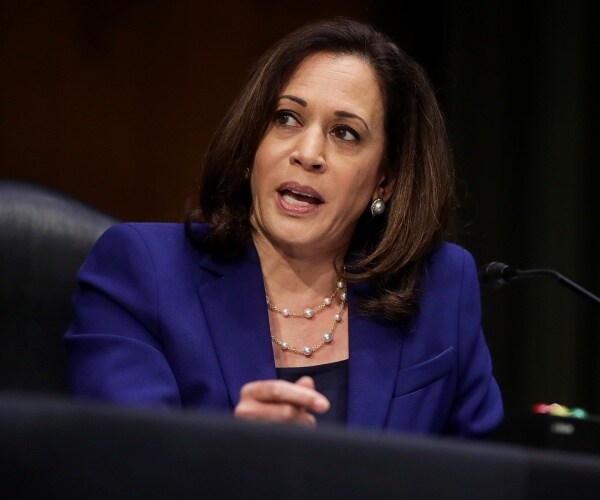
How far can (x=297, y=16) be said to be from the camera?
3525mm

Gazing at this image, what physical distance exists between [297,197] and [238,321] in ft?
0.81

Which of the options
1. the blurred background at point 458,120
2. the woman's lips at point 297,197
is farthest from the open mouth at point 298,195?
the blurred background at point 458,120

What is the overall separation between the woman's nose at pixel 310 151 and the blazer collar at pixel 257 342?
0.66ft

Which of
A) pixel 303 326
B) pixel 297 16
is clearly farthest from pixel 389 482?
pixel 297 16

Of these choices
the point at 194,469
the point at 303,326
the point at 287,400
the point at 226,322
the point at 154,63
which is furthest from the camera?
the point at 154,63

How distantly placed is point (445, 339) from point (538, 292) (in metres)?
1.63

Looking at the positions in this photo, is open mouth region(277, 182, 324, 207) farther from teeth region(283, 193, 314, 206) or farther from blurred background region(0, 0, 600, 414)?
blurred background region(0, 0, 600, 414)

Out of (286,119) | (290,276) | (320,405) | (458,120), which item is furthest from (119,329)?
(458,120)

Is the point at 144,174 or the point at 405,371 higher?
the point at 144,174

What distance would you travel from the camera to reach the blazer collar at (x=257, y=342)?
5.49ft

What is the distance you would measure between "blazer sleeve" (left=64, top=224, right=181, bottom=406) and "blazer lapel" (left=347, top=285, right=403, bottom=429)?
318 mm

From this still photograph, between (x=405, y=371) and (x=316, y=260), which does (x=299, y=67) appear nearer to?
(x=316, y=260)

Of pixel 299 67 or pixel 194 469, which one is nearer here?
pixel 194 469

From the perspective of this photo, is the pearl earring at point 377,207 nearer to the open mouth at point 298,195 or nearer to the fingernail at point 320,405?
the open mouth at point 298,195
